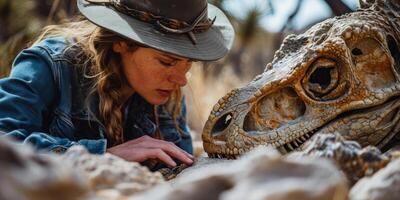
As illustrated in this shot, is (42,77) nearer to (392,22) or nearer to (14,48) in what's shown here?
(392,22)

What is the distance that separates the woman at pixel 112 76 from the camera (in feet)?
9.92

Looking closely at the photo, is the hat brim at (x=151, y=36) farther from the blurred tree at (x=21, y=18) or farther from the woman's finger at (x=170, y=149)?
the blurred tree at (x=21, y=18)

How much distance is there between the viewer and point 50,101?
325cm

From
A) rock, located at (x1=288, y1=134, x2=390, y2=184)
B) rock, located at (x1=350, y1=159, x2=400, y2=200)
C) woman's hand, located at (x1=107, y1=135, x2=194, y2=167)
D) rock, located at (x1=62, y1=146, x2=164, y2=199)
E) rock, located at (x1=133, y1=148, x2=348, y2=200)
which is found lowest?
woman's hand, located at (x1=107, y1=135, x2=194, y2=167)

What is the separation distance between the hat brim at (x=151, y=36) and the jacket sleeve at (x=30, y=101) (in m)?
0.32

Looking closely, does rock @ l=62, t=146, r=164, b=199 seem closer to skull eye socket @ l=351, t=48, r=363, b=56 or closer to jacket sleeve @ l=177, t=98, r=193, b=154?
skull eye socket @ l=351, t=48, r=363, b=56

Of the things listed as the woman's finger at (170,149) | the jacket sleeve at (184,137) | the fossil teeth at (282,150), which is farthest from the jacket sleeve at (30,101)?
the jacket sleeve at (184,137)

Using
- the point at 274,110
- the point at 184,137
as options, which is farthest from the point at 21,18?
the point at 274,110

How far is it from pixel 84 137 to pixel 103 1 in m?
0.61

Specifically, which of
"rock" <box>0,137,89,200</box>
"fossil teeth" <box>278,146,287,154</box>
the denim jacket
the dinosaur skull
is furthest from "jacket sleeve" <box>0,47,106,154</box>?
"rock" <box>0,137,89,200</box>

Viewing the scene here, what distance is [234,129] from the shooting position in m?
2.69

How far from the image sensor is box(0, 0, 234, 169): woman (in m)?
3.02

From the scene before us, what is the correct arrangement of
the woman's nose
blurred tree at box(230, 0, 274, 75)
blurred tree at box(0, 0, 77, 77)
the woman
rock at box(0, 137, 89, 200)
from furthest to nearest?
blurred tree at box(230, 0, 274, 75), blurred tree at box(0, 0, 77, 77), the woman's nose, the woman, rock at box(0, 137, 89, 200)

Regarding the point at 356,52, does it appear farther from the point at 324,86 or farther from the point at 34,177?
the point at 34,177
